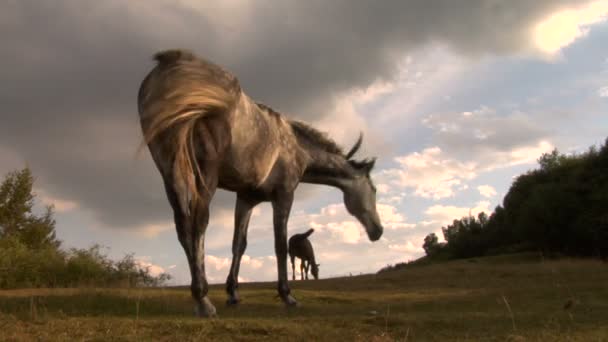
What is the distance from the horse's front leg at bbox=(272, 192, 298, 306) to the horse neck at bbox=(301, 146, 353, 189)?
4.50 ft

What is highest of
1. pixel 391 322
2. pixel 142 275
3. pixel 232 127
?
pixel 232 127

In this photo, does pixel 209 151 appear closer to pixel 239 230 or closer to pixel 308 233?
pixel 239 230

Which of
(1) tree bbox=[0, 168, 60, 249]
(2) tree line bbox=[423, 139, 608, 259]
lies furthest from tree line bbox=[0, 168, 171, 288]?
(2) tree line bbox=[423, 139, 608, 259]

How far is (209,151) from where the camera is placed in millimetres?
6477

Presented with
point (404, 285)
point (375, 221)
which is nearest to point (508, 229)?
point (404, 285)

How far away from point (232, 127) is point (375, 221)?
5.36 metres

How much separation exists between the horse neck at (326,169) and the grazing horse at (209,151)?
653 mm

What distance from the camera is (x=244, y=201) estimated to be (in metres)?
8.91

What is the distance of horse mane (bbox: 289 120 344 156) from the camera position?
31.6 ft

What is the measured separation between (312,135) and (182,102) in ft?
12.5

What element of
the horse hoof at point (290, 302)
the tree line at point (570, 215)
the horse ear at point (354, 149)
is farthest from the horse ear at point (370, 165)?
the tree line at point (570, 215)

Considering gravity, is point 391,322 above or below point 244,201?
below

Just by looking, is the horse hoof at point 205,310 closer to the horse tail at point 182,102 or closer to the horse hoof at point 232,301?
the horse tail at point 182,102

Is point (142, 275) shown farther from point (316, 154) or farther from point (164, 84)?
point (164, 84)
